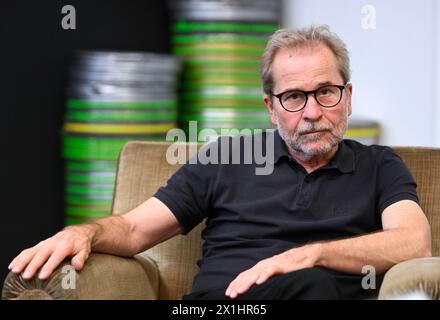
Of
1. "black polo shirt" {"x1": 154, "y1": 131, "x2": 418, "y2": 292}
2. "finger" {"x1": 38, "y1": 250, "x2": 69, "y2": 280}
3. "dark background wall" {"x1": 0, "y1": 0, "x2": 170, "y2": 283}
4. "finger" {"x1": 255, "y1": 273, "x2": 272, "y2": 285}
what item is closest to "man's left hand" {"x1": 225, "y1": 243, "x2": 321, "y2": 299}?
"finger" {"x1": 255, "y1": 273, "x2": 272, "y2": 285}

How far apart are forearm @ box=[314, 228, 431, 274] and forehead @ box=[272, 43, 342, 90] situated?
44cm

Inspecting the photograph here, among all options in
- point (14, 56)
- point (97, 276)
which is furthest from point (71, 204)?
point (97, 276)

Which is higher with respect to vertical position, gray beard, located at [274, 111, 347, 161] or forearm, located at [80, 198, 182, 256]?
gray beard, located at [274, 111, 347, 161]

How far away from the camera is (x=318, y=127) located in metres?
2.17

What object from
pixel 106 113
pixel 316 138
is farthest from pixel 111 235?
pixel 106 113

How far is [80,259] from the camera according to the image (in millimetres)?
1949

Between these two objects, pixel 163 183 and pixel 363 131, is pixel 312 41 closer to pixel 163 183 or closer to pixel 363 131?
pixel 163 183

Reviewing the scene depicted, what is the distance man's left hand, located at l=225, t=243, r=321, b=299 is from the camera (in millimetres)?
1908

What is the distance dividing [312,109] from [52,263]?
769 mm

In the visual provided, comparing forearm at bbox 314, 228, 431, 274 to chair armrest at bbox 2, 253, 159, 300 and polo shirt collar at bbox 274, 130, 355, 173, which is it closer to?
polo shirt collar at bbox 274, 130, 355, 173

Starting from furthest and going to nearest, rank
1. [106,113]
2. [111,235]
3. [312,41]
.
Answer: [106,113] < [312,41] < [111,235]

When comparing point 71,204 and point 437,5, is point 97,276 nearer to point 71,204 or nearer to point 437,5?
point 71,204

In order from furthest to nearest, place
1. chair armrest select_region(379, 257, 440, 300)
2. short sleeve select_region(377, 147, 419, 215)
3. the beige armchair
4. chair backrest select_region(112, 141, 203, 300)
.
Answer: chair backrest select_region(112, 141, 203, 300) < short sleeve select_region(377, 147, 419, 215) < the beige armchair < chair armrest select_region(379, 257, 440, 300)
